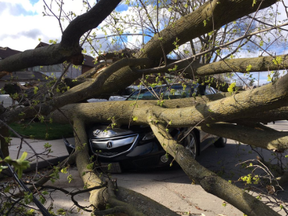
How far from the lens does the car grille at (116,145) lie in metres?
4.86

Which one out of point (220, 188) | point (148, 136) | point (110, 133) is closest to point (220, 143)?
point (148, 136)

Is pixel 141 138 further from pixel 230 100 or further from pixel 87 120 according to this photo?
pixel 230 100

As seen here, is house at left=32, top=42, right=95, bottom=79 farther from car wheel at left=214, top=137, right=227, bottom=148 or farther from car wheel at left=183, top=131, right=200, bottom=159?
car wheel at left=214, top=137, right=227, bottom=148

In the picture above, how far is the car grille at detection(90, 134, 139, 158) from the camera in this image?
4.86m

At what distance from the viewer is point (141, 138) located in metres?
4.86

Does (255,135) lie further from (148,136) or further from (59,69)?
(59,69)

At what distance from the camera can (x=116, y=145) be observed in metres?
4.91

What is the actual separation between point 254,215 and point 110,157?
10.1 feet

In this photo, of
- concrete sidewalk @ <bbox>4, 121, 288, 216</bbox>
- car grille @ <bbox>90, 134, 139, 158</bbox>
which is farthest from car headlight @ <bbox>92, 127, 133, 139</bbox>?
concrete sidewalk @ <bbox>4, 121, 288, 216</bbox>

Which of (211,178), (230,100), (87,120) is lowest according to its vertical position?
(211,178)

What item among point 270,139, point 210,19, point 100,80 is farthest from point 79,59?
point 270,139

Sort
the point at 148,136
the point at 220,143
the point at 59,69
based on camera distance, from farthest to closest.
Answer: the point at 59,69 → the point at 220,143 → the point at 148,136

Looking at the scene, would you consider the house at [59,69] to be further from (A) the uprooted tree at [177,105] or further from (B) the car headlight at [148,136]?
(B) the car headlight at [148,136]

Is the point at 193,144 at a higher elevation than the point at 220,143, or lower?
higher
